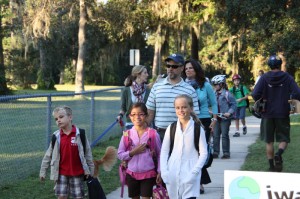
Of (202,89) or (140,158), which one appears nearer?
(140,158)

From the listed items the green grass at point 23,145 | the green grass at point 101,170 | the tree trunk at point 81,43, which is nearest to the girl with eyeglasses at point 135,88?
the green grass at point 101,170

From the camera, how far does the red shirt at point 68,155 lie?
6.37m

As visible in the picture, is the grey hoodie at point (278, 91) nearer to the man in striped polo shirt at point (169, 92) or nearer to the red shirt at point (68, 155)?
the man in striped polo shirt at point (169, 92)

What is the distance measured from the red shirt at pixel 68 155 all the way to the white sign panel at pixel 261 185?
2.25 metres

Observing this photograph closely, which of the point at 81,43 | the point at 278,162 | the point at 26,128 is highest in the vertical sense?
the point at 81,43

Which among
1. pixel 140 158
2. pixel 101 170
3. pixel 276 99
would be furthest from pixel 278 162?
pixel 140 158

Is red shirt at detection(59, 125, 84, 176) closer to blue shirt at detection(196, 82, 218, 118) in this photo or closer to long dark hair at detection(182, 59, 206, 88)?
long dark hair at detection(182, 59, 206, 88)

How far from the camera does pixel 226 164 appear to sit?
11102 mm

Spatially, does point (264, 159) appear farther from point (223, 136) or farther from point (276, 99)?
point (276, 99)

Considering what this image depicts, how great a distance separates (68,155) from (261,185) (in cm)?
255

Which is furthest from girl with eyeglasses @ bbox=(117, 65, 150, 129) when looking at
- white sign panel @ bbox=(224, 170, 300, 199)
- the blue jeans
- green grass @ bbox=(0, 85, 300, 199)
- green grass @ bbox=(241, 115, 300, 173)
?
white sign panel @ bbox=(224, 170, 300, 199)

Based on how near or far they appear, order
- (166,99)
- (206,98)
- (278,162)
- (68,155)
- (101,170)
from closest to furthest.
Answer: (68,155), (166,99), (206,98), (278,162), (101,170)

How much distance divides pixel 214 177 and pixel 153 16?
81.5 ft

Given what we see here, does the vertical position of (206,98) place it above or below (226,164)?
above
